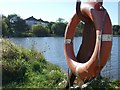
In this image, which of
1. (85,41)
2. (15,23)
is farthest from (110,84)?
(15,23)

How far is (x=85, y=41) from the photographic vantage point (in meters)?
6.80

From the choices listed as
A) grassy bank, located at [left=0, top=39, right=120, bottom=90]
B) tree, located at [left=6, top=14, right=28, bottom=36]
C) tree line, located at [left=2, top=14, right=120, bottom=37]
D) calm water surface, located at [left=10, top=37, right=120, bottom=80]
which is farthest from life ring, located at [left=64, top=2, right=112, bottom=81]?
tree, located at [left=6, top=14, right=28, bottom=36]

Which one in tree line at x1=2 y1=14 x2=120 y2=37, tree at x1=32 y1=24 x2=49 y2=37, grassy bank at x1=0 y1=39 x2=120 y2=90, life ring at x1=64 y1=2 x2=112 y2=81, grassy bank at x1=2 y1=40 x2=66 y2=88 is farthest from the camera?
tree at x1=32 y1=24 x2=49 y2=37

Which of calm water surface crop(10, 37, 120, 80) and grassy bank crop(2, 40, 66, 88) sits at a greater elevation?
grassy bank crop(2, 40, 66, 88)

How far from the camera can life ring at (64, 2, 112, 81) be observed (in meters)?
5.75

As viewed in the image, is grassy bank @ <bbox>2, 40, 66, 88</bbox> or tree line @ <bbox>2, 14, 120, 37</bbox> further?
tree line @ <bbox>2, 14, 120, 37</bbox>

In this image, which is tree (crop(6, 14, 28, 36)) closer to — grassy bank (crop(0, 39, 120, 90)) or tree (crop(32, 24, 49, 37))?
tree (crop(32, 24, 49, 37))

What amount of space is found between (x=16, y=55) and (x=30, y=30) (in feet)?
99.5

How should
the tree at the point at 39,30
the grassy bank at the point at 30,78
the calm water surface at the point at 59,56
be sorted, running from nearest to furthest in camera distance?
1. the grassy bank at the point at 30,78
2. the calm water surface at the point at 59,56
3. the tree at the point at 39,30

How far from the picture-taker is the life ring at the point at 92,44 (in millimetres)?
5746

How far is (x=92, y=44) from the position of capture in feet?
21.6

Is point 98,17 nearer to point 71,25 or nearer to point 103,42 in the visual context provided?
point 103,42

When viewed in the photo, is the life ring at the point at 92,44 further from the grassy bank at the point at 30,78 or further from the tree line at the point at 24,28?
the tree line at the point at 24,28

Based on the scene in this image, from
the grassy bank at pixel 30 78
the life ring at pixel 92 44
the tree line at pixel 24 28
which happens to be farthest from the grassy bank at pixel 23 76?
the tree line at pixel 24 28
